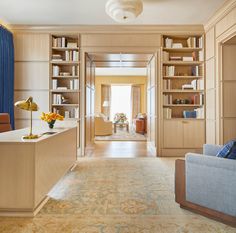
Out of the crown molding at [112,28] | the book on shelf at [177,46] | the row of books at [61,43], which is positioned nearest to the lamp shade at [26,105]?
the row of books at [61,43]

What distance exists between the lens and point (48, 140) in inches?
104

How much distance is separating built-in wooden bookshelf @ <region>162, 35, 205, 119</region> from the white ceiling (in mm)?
541

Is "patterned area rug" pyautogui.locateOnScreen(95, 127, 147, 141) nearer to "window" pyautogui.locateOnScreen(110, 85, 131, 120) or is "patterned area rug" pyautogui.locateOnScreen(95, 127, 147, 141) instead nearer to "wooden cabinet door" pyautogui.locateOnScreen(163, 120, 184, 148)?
"wooden cabinet door" pyautogui.locateOnScreen(163, 120, 184, 148)

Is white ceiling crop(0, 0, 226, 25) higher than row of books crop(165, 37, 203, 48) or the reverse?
higher

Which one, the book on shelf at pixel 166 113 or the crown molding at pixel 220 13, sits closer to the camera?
the crown molding at pixel 220 13

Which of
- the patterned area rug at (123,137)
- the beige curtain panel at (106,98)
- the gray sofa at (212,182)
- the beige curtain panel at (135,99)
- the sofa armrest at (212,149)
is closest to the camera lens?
the gray sofa at (212,182)

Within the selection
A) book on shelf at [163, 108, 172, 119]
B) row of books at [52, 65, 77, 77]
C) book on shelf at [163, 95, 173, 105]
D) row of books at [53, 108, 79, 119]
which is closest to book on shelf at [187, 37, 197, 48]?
book on shelf at [163, 95, 173, 105]

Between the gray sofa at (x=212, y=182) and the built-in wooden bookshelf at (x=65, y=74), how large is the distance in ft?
12.4

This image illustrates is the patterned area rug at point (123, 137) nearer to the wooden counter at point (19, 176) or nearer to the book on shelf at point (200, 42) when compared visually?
the book on shelf at point (200, 42)

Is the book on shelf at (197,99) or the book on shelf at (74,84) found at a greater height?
the book on shelf at (74,84)

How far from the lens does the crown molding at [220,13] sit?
4.23 metres

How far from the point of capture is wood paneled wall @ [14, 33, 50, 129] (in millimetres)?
5543

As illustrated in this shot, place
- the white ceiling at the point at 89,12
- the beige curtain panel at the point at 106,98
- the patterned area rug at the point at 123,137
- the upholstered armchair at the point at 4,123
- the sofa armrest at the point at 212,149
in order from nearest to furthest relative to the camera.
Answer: the sofa armrest at the point at 212,149 < the upholstered armchair at the point at 4,123 < the white ceiling at the point at 89,12 < the patterned area rug at the point at 123,137 < the beige curtain panel at the point at 106,98

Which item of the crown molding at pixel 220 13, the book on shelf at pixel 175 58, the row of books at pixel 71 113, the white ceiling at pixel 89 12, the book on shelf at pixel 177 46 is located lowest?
the row of books at pixel 71 113
